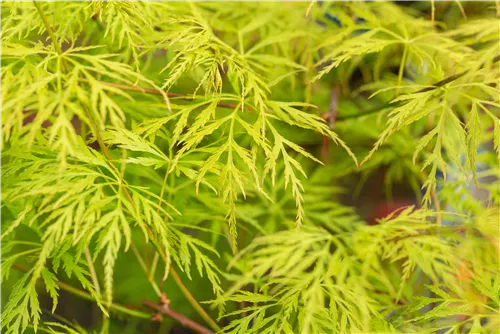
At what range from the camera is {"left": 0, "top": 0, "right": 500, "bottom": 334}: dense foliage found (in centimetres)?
62

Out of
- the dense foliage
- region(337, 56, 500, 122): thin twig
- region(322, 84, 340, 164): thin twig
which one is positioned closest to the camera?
the dense foliage

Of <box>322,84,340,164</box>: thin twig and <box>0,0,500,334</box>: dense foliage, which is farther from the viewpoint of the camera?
<box>322,84,340,164</box>: thin twig

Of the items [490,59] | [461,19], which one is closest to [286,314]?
[490,59]

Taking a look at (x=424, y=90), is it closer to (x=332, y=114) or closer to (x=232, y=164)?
(x=332, y=114)

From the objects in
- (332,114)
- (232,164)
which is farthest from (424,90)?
(232,164)

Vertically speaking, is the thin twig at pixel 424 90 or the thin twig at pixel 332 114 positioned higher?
the thin twig at pixel 424 90

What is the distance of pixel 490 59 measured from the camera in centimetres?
67

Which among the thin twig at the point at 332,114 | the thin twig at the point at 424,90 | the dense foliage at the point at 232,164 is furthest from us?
the thin twig at the point at 332,114

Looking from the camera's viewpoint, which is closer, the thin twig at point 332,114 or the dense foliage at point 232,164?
the dense foliage at point 232,164

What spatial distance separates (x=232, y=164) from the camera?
65 centimetres

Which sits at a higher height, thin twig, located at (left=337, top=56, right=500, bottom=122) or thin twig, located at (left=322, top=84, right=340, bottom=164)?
thin twig, located at (left=337, top=56, right=500, bottom=122)

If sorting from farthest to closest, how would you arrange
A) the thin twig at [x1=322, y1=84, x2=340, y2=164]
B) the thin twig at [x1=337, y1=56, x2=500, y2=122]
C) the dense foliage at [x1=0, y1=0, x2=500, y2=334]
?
the thin twig at [x1=322, y1=84, x2=340, y2=164], the thin twig at [x1=337, y1=56, x2=500, y2=122], the dense foliage at [x1=0, y1=0, x2=500, y2=334]

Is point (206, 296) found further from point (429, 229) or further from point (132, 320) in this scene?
point (429, 229)

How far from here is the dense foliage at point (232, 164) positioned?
62cm
